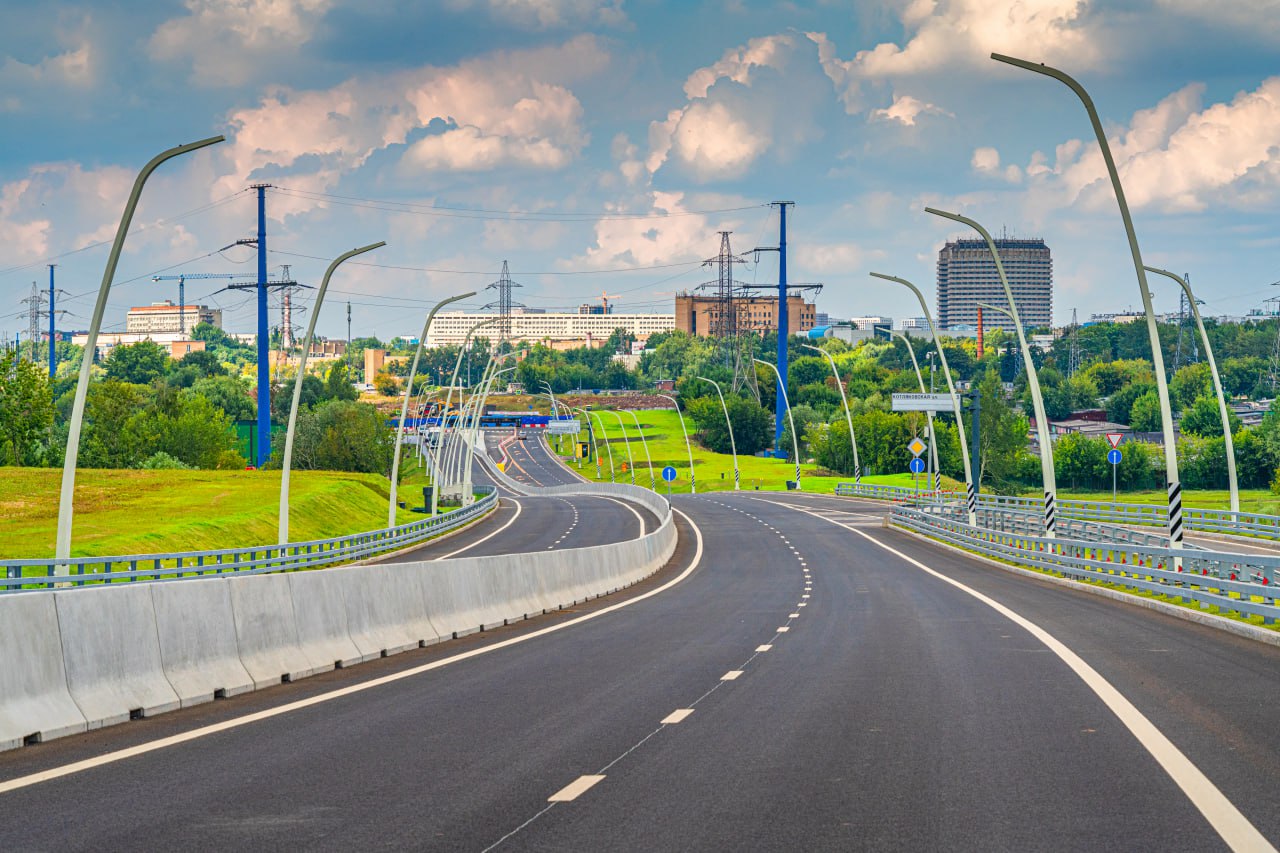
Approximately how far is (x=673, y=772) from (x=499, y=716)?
10.4 feet

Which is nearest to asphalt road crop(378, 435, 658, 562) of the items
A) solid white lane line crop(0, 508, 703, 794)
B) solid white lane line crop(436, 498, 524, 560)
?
solid white lane line crop(436, 498, 524, 560)

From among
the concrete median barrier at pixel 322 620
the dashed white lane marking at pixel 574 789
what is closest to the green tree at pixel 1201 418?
the concrete median barrier at pixel 322 620

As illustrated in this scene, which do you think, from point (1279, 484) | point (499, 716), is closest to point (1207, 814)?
point (499, 716)

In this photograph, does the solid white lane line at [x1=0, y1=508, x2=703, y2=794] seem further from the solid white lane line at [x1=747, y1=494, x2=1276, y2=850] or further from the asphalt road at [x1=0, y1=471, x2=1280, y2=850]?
the solid white lane line at [x1=747, y1=494, x2=1276, y2=850]

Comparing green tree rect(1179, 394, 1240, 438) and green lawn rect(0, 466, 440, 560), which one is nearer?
green lawn rect(0, 466, 440, 560)

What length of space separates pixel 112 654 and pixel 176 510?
62009mm

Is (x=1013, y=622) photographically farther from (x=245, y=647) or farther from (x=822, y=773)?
(x=822, y=773)

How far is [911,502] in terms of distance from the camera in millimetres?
83250

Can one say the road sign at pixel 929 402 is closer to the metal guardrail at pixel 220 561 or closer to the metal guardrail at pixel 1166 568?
the metal guardrail at pixel 1166 568

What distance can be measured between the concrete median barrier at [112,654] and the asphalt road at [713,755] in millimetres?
270

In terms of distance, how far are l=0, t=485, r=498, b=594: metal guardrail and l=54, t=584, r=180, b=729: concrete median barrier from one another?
60.6ft

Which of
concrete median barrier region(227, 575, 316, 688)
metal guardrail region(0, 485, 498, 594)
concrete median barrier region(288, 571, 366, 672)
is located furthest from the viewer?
metal guardrail region(0, 485, 498, 594)

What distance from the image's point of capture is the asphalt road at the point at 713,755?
795cm

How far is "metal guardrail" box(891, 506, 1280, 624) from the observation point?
75.5 ft
